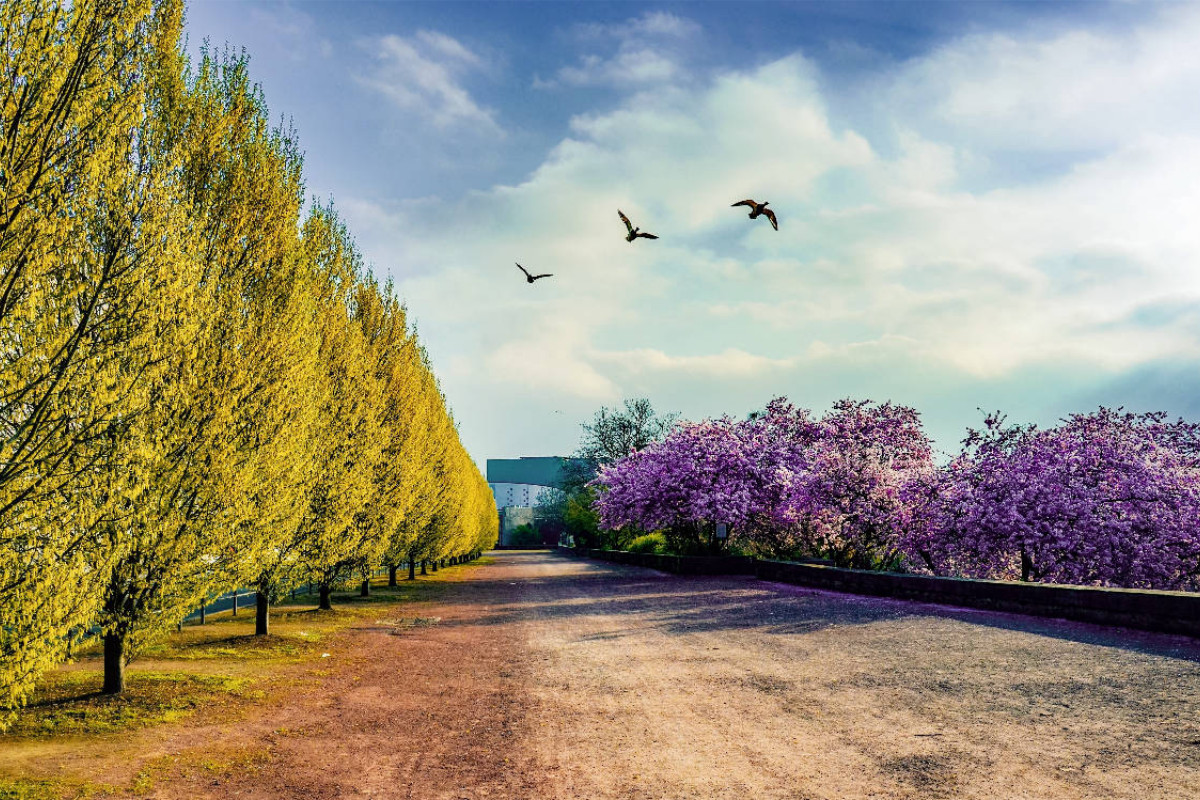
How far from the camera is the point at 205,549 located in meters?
9.31

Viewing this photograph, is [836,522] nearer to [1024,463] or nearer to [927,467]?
[927,467]

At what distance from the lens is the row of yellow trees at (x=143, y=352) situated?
586cm

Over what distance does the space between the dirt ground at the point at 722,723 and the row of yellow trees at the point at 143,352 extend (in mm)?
1933

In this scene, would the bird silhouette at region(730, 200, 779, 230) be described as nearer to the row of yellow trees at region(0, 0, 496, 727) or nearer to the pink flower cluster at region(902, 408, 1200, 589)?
the row of yellow trees at region(0, 0, 496, 727)

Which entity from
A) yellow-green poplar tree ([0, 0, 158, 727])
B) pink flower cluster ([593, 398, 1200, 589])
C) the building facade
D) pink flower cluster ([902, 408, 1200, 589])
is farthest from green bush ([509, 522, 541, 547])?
yellow-green poplar tree ([0, 0, 158, 727])

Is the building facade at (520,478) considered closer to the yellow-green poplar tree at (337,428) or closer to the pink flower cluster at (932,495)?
the pink flower cluster at (932,495)

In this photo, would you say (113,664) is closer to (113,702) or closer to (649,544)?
(113,702)

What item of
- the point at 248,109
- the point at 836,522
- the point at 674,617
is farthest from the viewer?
the point at 836,522

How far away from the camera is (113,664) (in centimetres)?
906

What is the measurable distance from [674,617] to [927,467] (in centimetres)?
1490

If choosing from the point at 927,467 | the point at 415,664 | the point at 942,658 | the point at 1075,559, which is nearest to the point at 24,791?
the point at 415,664

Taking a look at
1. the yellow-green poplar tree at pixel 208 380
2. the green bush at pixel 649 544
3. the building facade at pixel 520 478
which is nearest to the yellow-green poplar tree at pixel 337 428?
the yellow-green poplar tree at pixel 208 380

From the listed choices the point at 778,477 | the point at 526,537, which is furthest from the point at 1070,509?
the point at 526,537

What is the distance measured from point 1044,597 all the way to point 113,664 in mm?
15836
